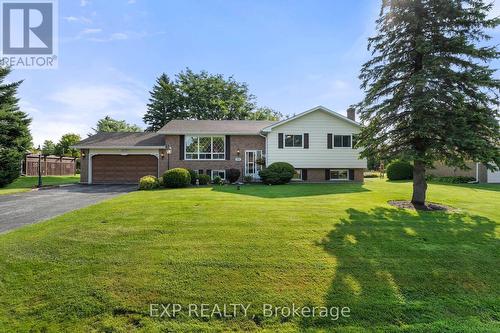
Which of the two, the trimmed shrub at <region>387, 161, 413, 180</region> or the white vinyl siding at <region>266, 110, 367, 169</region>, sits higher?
the white vinyl siding at <region>266, 110, 367, 169</region>

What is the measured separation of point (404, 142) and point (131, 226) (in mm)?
10100

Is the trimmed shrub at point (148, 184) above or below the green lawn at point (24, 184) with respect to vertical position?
above

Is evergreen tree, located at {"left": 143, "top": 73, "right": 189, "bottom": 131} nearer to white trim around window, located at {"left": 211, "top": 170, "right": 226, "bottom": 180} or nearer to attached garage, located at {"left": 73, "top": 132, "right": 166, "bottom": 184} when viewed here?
attached garage, located at {"left": 73, "top": 132, "right": 166, "bottom": 184}

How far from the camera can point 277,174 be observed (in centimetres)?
1759

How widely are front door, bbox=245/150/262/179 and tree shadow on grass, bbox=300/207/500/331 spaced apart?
512 inches

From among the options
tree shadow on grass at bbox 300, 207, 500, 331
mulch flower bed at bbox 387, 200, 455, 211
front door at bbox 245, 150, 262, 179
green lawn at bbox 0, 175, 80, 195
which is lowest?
tree shadow on grass at bbox 300, 207, 500, 331

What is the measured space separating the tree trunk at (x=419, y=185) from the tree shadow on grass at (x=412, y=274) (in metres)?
2.55

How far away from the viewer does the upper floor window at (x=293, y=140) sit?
19547mm

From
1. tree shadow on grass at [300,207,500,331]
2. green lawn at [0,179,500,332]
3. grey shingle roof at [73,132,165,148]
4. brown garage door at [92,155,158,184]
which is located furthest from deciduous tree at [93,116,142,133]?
tree shadow on grass at [300,207,500,331]

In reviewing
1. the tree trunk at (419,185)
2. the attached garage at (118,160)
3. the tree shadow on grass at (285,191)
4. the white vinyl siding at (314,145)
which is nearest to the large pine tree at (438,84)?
the tree trunk at (419,185)

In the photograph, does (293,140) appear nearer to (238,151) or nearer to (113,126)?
(238,151)

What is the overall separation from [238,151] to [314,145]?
558 centimetres

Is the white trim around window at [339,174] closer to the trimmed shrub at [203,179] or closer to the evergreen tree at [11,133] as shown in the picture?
the trimmed shrub at [203,179]

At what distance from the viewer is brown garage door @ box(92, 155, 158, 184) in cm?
2097
